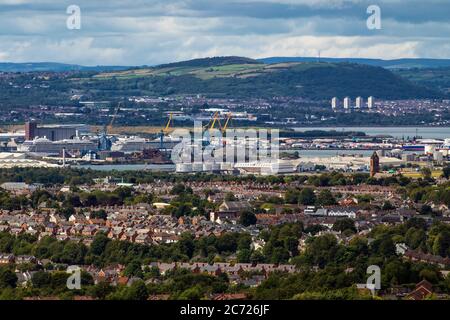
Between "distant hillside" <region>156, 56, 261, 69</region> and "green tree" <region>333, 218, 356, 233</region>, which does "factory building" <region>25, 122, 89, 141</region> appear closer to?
"green tree" <region>333, 218, 356, 233</region>

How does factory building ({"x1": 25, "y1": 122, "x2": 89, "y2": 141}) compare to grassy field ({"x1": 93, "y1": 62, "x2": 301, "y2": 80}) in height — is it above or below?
below

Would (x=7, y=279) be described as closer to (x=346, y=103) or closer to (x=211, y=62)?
(x=346, y=103)

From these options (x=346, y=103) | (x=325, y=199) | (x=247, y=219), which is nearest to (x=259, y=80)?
(x=346, y=103)

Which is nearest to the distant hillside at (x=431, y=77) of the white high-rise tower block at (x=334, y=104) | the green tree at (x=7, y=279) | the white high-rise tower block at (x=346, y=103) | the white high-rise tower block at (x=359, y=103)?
the white high-rise tower block at (x=359, y=103)

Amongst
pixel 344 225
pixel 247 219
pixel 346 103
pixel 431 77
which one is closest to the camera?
pixel 344 225

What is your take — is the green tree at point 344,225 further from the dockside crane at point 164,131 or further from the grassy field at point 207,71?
the grassy field at point 207,71

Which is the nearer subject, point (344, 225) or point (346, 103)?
point (344, 225)

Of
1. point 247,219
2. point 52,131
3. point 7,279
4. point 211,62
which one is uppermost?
point 7,279

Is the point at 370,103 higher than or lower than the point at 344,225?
lower

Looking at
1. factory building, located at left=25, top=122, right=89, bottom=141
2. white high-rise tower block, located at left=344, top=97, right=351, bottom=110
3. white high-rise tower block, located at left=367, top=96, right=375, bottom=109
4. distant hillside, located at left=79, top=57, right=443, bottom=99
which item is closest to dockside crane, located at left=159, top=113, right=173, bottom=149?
factory building, located at left=25, top=122, right=89, bottom=141
